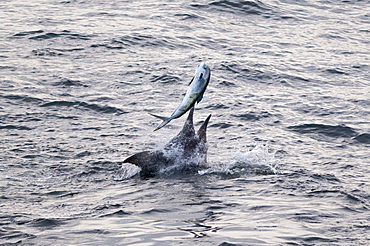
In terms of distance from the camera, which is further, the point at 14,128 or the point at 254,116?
the point at 254,116

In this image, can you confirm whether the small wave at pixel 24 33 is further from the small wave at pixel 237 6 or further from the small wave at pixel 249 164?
the small wave at pixel 249 164

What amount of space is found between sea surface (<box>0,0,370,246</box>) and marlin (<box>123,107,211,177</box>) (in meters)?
0.22

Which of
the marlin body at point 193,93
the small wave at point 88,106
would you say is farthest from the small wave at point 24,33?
the marlin body at point 193,93

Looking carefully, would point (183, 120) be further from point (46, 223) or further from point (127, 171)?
point (46, 223)

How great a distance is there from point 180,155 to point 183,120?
3.11m

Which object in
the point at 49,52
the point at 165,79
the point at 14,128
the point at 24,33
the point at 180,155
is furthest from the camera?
the point at 24,33

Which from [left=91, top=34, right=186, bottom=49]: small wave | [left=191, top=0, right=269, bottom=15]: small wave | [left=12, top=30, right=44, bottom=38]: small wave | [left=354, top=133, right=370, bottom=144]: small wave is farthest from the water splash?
[left=191, top=0, right=269, bottom=15]: small wave

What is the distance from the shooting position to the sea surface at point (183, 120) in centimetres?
776

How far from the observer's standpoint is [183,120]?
13.1 metres

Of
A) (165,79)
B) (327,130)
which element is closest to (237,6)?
(165,79)

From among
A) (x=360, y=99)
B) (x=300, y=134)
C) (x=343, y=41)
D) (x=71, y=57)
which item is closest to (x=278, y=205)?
(x=300, y=134)

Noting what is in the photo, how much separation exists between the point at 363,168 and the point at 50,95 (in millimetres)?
6669

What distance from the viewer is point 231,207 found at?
8.31 m

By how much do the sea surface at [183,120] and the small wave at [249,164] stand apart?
28 mm
